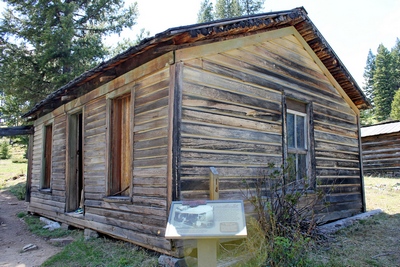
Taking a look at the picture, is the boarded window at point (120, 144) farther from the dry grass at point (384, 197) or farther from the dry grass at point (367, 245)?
the dry grass at point (384, 197)

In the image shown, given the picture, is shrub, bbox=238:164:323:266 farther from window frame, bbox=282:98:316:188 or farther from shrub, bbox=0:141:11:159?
shrub, bbox=0:141:11:159

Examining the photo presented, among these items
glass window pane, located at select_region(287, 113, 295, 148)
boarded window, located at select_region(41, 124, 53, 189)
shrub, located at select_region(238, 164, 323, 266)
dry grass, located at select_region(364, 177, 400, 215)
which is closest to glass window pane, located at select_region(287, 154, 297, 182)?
glass window pane, located at select_region(287, 113, 295, 148)

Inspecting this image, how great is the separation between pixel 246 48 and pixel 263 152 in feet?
6.27

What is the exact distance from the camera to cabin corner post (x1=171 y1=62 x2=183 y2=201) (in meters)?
4.52

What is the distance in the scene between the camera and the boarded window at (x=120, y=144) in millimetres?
6348

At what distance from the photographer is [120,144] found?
6516 mm

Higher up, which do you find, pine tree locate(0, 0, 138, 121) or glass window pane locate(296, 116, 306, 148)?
pine tree locate(0, 0, 138, 121)

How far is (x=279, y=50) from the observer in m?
6.57

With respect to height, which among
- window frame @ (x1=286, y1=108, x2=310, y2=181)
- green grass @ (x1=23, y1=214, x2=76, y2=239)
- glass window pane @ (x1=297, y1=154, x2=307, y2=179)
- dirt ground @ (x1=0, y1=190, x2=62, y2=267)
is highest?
window frame @ (x1=286, y1=108, x2=310, y2=181)

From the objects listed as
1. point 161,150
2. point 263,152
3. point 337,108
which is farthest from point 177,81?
point 337,108

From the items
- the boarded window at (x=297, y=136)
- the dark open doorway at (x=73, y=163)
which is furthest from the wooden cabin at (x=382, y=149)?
the dark open doorway at (x=73, y=163)

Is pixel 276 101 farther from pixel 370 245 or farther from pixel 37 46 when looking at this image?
pixel 37 46

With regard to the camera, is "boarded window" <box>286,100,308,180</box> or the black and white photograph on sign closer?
the black and white photograph on sign

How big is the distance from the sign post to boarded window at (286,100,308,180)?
381cm
